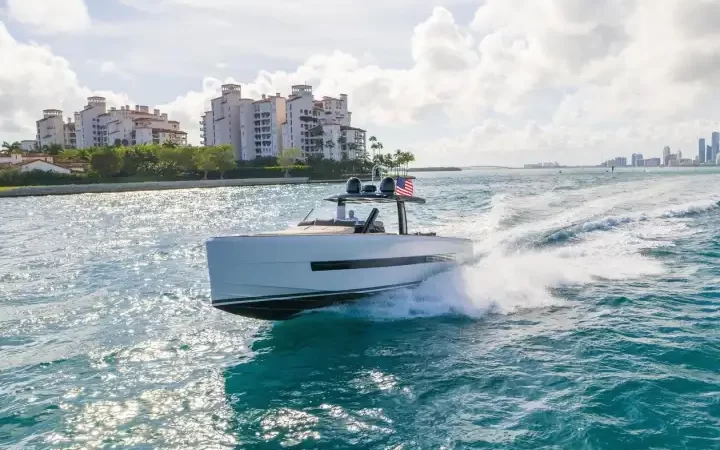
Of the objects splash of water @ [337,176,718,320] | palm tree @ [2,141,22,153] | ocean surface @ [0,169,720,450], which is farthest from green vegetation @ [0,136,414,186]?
ocean surface @ [0,169,720,450]

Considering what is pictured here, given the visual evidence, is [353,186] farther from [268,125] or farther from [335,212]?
[268,125]

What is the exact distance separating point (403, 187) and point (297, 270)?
389cm

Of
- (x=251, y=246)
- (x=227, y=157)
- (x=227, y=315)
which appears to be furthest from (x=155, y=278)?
(x=227, y=157)

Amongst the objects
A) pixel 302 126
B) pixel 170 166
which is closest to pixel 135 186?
pixel 170 166

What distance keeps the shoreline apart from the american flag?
83.9 meters

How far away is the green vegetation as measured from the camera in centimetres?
9581

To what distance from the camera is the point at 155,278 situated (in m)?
16.8

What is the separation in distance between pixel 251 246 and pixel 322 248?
55.2 inches

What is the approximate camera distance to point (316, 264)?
10.7m

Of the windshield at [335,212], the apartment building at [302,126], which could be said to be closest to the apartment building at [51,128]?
the apartment building at [302,126]

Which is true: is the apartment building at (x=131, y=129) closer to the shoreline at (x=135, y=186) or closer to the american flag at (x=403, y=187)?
the shoreline at (x=135, y=186)

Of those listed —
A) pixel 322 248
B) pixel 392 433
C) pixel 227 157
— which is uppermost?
pixel 227 157

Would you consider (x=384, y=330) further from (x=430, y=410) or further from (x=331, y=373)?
(x=430, y=410)

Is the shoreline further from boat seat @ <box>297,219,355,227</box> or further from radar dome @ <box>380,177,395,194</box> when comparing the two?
radar dome @ <box>380,177,395,194</box>
